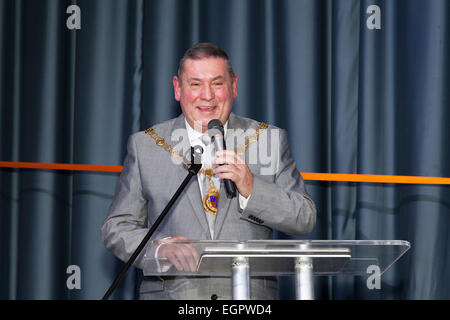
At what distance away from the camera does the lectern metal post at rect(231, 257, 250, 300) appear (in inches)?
59.9

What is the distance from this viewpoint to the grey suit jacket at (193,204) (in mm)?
2129

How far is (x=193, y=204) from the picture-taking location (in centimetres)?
234

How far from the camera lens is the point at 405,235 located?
324 centimetres

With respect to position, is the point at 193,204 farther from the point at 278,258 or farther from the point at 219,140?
the point at 278,258

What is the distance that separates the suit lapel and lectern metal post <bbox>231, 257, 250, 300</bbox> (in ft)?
2.47

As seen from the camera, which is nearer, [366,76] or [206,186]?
[206,186]

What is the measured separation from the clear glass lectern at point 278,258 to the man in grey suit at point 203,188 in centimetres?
41

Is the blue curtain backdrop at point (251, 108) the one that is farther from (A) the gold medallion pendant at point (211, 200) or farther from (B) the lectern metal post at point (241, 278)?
(B) the lectern metal post at point (241, 278)

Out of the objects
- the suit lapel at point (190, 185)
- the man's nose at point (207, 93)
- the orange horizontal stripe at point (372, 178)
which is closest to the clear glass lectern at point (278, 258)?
the suit lapel at point (190, 185)

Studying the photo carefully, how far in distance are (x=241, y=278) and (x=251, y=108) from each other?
5.94ft

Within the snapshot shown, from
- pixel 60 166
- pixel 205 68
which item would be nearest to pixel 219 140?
pixel 205 68
